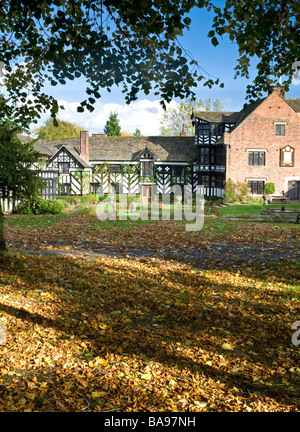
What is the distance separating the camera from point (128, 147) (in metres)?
46.8

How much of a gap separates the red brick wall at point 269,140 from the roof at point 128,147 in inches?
258

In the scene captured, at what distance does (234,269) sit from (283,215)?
1472 cm

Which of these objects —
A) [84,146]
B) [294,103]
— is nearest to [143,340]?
[294,103]

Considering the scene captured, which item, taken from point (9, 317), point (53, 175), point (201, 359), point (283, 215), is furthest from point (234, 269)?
point (53, 175)

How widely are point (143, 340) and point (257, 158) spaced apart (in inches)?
1439

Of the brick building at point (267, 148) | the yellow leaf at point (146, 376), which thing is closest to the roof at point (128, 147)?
the brick building at point (267, 148)

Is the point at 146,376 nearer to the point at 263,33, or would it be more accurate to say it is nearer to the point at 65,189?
the point at 263,33

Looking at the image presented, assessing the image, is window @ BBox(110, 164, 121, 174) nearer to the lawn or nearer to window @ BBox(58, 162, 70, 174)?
window @ BBox(58, 162, 70, 174)

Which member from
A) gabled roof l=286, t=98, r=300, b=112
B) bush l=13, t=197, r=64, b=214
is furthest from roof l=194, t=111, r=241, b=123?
bush l=13, t=197, r=64, b=214

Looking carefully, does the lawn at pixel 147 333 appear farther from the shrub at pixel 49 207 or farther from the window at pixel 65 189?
the window at pixel 65 189

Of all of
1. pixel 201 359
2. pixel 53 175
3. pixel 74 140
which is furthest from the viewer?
pixel 74 140

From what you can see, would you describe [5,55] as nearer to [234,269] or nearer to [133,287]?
[133,287]

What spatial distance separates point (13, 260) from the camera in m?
8.91

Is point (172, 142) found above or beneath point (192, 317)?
above
